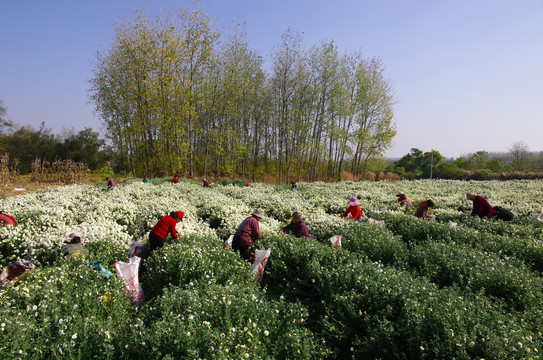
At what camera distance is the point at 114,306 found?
193 inches

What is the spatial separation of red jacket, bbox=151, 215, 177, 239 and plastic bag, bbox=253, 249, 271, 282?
2.65m

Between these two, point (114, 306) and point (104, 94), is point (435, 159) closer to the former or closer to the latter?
point (104, 94)

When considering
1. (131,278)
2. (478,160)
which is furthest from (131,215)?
(478,160)

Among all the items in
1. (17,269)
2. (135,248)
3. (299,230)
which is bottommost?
(17,269)

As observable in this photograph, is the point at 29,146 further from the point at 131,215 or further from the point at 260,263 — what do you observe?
the point at 260,263

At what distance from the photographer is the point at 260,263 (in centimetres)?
680

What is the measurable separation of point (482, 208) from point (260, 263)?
413 inches

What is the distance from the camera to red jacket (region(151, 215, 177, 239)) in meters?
8.10

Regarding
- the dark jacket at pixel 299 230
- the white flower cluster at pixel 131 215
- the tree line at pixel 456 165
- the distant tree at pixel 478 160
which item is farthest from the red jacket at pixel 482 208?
the distant tree at pixel 478 160

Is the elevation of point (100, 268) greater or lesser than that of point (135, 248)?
greater

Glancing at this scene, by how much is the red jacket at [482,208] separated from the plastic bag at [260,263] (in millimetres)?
10134

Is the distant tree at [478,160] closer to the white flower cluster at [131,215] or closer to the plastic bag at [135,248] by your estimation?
the white flower cluster at [131,215]

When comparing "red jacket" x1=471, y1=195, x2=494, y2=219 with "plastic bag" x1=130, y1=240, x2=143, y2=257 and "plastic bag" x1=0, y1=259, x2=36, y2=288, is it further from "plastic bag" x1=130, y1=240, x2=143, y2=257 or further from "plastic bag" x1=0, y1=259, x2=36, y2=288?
"plastic bag" x1=0, y1=259, x2=36, y2=288

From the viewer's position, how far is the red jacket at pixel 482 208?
12153 mm
